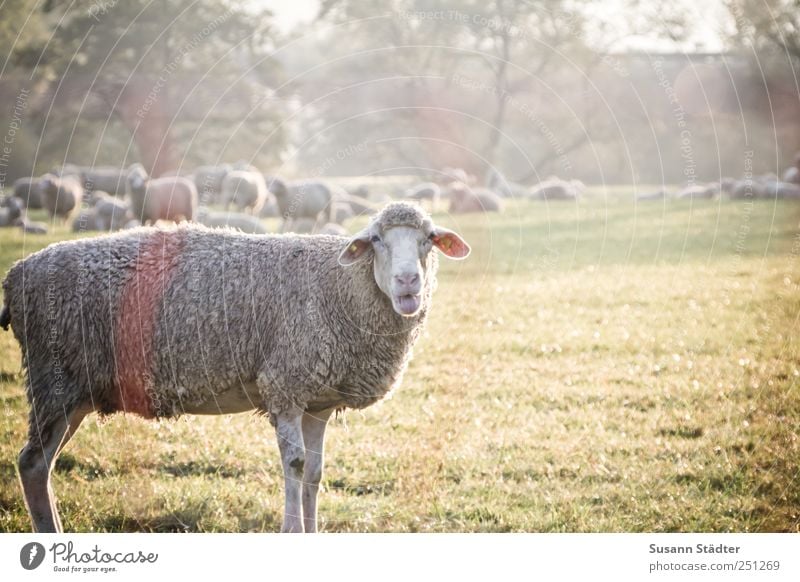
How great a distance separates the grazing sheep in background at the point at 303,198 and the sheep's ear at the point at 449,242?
1398 centimetres

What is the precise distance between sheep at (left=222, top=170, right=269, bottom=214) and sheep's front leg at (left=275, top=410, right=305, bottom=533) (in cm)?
1515

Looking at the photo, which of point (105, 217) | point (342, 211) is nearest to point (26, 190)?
point (105, 217)

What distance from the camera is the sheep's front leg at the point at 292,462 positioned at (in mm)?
5176

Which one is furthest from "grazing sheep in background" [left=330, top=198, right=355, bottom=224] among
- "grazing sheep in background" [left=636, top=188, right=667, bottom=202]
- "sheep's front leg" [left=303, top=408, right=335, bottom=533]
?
"sheep's front leg" [left=303, top=408, right=335, bottom=533]

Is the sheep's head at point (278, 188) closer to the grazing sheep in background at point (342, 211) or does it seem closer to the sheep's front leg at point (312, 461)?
the grazing sheep in background at point (342, 211)

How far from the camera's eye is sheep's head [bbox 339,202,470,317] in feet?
16.9

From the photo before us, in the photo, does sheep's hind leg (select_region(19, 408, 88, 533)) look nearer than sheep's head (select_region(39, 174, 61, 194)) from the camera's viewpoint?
Yes

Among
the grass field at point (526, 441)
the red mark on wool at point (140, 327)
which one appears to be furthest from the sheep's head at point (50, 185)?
the red mark on wool at point (140, 327)

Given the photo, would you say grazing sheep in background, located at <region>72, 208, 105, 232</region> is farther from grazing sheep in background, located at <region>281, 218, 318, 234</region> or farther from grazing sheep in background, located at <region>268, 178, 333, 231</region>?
grazing sheep in background, located at <region>281, 218, 318, 234</region>

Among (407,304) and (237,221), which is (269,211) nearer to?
(237,221)

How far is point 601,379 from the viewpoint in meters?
8.56

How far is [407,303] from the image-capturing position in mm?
5148

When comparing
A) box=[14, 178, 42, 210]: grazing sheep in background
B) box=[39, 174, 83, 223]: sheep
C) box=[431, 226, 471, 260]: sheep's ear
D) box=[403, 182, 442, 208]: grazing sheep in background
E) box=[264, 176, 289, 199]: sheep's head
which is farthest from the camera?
box=[403, 182, 442, 208]: grazing sheep in background

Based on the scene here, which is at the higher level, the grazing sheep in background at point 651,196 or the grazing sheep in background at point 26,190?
the grazing sheep in background at point 651,196
